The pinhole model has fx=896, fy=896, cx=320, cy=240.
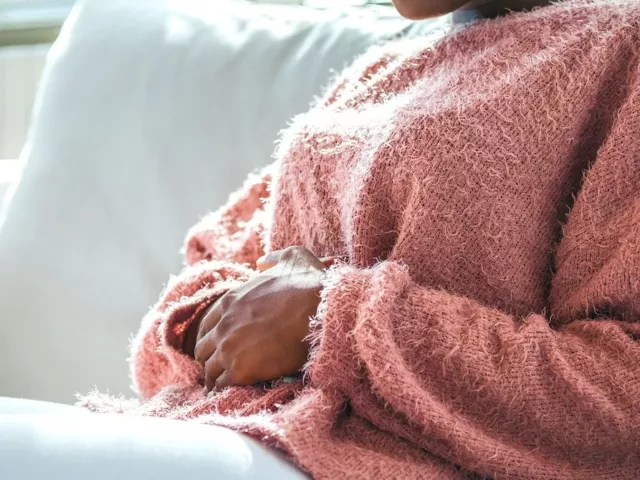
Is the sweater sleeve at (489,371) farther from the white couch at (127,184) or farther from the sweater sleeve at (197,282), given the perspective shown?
the white couch at (127,184)

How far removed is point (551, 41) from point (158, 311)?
1.36ft

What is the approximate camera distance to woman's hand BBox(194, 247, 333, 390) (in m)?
0.63

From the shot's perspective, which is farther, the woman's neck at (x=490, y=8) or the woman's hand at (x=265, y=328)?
the woman's neck at (x=490, y=8)

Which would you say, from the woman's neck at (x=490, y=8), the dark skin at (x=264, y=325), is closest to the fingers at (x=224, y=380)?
the dark skin at (x=264, y=325)

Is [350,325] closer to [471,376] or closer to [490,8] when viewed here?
[471,376]

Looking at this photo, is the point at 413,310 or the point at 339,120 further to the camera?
the point at 339,120

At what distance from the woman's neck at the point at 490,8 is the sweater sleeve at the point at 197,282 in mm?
249

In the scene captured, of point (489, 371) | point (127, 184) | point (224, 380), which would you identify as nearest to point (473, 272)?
point (489, 371)

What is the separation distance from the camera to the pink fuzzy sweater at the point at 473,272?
590mm

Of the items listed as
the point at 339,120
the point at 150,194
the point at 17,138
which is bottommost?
the point at 17,138

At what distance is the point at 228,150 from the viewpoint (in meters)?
1.04

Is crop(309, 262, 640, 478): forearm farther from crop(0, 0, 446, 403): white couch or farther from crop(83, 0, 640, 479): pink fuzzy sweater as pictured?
crop(0, 0, 446, 403): white couch

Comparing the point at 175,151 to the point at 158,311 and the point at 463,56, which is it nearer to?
the point at 158,311

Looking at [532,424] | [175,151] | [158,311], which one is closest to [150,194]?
[175,151]
